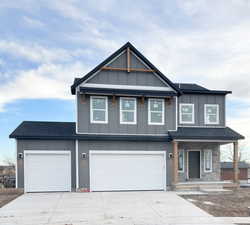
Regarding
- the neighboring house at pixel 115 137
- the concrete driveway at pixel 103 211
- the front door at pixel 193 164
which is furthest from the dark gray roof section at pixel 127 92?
the concrete driveway at pixel 103 211

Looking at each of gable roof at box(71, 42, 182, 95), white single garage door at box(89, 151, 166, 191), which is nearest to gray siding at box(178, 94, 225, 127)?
gable roof at box(71, 42, 182, 95)

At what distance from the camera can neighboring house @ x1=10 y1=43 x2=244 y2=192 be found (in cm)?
1116

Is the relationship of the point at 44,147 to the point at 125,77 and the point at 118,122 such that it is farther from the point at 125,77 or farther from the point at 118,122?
the point at 125,77

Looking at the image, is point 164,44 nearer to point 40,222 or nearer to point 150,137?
point 150,137

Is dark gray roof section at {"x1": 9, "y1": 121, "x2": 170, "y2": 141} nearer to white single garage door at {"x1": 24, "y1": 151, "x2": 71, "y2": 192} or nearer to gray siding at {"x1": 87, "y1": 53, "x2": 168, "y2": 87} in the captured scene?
white single garage door at {"x1": 24, "y1": 151, "x2": 71, "y2": 192}

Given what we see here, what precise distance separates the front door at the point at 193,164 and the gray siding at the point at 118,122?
2.47 metres

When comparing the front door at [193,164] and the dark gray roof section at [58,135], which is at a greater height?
the dark gray roof section at [58,135]

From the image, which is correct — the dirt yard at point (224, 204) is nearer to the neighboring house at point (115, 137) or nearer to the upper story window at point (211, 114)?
the neighboring house at point (115, 137)

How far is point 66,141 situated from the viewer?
11438mm

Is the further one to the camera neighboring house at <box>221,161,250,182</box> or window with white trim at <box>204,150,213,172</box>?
neighboring house at <box>221,161,250,182</box>

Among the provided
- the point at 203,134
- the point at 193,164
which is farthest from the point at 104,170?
the point at 203,134

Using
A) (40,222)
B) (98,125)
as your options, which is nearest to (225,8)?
(98,125)

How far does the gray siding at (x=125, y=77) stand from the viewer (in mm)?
11812

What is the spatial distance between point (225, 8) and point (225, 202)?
9828 millimetres
